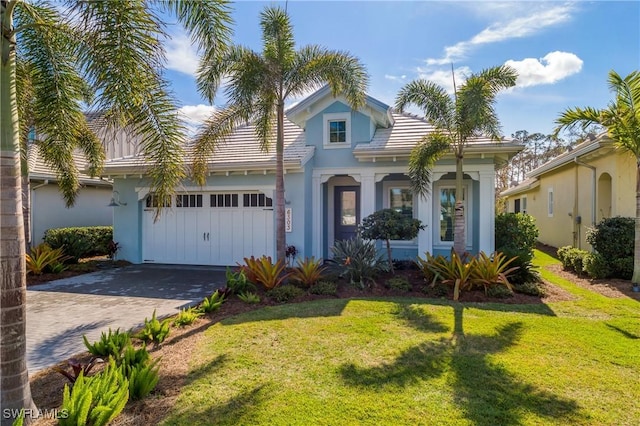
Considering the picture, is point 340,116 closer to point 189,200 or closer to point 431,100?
point 431,100

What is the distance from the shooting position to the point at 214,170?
12094 millimetres

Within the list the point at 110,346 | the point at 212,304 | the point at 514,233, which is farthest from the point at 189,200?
the point at 514,233

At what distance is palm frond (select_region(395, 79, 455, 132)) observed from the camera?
9.38m

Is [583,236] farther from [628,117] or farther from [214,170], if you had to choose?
[214,170]

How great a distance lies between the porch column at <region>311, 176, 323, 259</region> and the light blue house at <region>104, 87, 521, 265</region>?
3 centimetres

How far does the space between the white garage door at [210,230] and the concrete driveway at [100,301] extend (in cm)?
66

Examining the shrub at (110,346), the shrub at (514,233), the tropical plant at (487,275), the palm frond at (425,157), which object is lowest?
the shrub at (110,346)

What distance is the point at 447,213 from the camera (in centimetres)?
1205

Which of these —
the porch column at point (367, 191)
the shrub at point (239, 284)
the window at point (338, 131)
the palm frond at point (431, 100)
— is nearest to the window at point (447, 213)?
the porch column at point (367, 191)

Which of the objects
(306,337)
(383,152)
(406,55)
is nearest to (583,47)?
(406,55)

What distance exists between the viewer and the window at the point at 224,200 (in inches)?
494

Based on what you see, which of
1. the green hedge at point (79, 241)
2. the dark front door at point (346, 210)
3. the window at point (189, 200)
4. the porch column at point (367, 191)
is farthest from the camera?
the dark front door at point (346, 210)

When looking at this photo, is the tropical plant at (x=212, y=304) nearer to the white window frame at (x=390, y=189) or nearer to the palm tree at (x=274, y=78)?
the palm tree at (x=274, y=78)

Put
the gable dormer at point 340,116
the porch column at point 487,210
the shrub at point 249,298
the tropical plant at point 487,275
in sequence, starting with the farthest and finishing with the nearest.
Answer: the gable dormer at point 340,116 < the porch column at point 487,210 < the tropical plant at point 487,275 < the shrub at point 249,298
